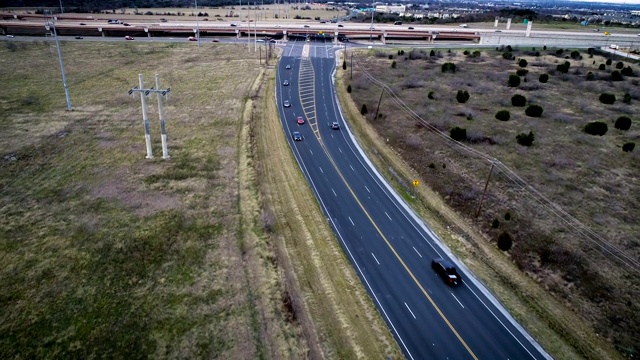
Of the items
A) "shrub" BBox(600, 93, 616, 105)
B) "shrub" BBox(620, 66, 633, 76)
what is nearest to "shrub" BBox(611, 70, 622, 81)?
"shrub" BBox(620, 66, 633, 76)

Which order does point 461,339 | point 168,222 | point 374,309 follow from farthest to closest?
point 168,222 < point 374,309 < point 461,339

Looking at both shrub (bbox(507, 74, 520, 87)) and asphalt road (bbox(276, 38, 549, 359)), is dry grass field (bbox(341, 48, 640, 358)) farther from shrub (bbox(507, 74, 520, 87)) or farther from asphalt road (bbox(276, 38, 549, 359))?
asphalt road (bbox(276, 38, 549, 359))

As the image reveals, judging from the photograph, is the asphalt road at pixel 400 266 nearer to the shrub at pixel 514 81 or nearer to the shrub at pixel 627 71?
the shrub at pixel 514 81

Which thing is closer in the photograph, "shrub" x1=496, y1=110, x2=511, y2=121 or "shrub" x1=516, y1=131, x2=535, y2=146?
"shrub" x1=516, y1=131, x2=535, y2=146

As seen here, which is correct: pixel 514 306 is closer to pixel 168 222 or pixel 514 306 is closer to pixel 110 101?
pixel 168 222

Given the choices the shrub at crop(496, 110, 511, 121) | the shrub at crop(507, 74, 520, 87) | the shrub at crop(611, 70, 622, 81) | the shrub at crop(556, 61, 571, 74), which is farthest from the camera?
the shrub at crop(556, 61, 571, 74)

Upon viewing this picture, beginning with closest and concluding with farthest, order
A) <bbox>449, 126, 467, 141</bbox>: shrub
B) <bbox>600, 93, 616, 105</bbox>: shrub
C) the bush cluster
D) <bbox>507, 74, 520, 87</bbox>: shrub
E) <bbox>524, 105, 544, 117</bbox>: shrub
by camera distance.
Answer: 1. the bush cluster
2. <bbox>449, 126, 467, 141</bbox>: shrub
3. <bbox>524, 105, 544, 117</bbox>: shrub
4. <bbox>600, 93, 616, 105</bbox>: shrub
5. <bbox>507, 74, 520, 87</bbox>: shrub

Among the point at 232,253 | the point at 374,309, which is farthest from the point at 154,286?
the point at 374,309
